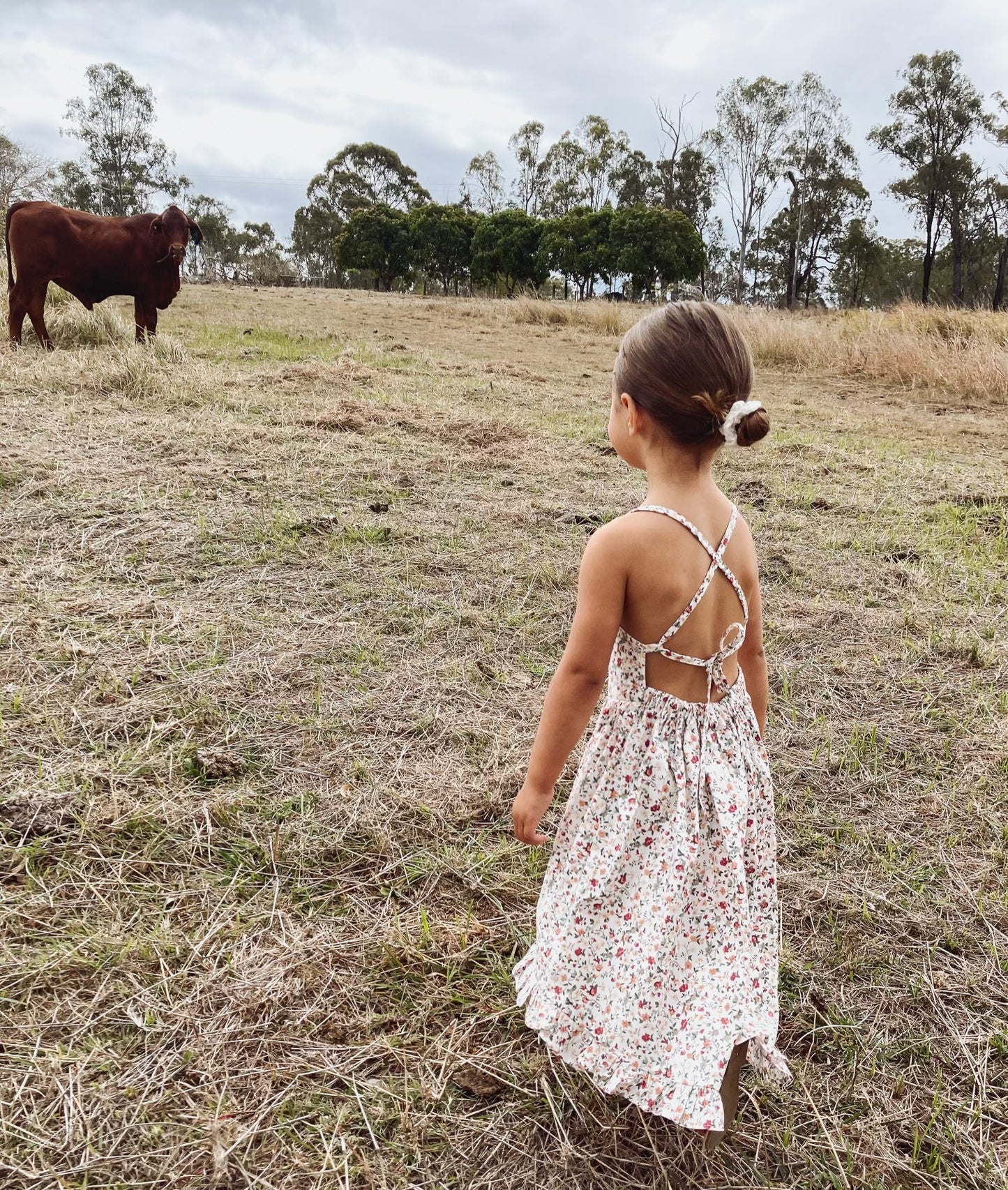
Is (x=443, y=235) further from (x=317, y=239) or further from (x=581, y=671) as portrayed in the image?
(x=581, y=671)

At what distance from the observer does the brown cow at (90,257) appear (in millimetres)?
7395

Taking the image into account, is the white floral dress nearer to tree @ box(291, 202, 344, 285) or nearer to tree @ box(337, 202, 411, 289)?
tree @ box(337, 202, 411, 289)

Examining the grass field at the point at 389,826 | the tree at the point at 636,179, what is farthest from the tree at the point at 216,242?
the grass field at the point at 389,826

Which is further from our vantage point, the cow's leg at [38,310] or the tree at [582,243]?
the tree at [582,243]

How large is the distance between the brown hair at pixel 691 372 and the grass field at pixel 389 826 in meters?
1.24

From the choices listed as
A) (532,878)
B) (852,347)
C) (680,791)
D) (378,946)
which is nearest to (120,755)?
(378,946)

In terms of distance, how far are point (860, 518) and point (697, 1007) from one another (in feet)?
13.9

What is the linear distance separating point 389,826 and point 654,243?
33.4 meters

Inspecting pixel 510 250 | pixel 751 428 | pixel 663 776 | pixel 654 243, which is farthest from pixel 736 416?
pixel 510 250

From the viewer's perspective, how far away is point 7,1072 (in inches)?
54.7

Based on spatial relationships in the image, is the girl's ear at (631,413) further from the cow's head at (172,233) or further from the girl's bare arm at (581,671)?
the cow's head at (172,233)

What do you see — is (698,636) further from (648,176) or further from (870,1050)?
(648,176)

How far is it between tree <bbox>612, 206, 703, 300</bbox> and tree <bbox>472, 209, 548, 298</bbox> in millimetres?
3971

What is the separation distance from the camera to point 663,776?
1326 millimetres
